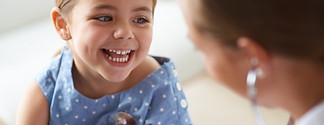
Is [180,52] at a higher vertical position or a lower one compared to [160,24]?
lower

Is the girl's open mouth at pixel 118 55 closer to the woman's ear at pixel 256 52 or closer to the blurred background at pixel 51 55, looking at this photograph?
the woman's ear at pixel 256 52

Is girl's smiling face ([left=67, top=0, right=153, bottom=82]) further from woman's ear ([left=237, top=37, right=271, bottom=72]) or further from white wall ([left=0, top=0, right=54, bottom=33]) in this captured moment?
white wall ([left=0, top=0, right=54, bottom=33])

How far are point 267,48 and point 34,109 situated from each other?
70 cm

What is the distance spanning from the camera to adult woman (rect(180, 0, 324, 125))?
542 mm

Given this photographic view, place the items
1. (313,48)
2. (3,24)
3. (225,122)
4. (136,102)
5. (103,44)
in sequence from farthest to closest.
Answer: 1. (3,24)
2. (225,122)
3. (136,102)
4. (103,44)
5. (313,48)

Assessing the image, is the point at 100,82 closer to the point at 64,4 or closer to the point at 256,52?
the point at 64,4

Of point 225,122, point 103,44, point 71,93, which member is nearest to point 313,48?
point 103,44

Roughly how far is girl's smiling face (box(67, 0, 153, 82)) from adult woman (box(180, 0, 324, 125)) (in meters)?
0.30

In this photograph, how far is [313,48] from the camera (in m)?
0.56

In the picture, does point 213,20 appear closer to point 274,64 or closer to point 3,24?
point 274,64

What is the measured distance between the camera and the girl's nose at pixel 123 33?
92 cm

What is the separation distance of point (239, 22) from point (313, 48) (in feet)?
0.33

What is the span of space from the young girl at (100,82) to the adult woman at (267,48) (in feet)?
1.12

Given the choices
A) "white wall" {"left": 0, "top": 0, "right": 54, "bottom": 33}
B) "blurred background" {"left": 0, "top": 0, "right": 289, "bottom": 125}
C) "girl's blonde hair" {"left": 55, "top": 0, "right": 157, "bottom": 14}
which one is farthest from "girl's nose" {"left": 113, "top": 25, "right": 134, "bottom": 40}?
"white wall" {"left": 0, "top": 0, "right": 54, "bottom": 33}
